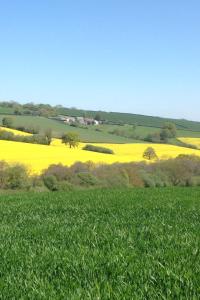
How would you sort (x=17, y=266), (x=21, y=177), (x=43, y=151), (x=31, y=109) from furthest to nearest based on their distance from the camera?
(x=31, y=109), (x=43, y=151), (x=21, y=177), (x=17, y=266)

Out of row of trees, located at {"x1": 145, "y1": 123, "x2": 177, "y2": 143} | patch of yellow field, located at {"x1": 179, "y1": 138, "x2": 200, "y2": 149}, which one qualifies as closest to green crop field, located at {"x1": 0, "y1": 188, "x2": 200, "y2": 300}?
row of trees, located at {"x1": 145, "y1": 123, "x2": 177, "y2": 143}

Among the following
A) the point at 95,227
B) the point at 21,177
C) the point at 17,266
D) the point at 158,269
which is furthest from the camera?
the point at 21,177

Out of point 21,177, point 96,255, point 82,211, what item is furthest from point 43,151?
point 96,255

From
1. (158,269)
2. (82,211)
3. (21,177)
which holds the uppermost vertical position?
(158,269)

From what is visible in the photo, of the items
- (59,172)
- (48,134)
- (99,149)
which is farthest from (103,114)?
(59,172)

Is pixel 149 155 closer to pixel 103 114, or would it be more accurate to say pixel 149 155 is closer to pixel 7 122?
pixel 7 122

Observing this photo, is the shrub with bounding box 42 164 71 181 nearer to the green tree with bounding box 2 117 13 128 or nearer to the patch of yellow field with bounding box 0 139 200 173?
the patch of yellow field with bounding box 0 139 200 173

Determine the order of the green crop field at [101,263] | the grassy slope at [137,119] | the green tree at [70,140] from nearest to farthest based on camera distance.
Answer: the green crop field at [101,263] → the green tree at [70,140] → the grassy slope at [137,119]

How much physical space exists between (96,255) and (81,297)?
2387 mm

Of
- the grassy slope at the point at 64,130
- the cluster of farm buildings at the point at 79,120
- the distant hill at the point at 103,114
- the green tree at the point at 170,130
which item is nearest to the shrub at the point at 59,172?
the grassy slope at the point at 64,130

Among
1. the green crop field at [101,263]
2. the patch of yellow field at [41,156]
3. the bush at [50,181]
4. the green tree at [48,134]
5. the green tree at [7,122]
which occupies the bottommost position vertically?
the bush at [50,181]

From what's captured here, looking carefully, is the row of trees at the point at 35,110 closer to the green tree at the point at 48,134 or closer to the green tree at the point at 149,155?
the green tree at the point at 48,134

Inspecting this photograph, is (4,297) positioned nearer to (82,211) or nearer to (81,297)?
(81,297)

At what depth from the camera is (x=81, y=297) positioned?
17.0ft
